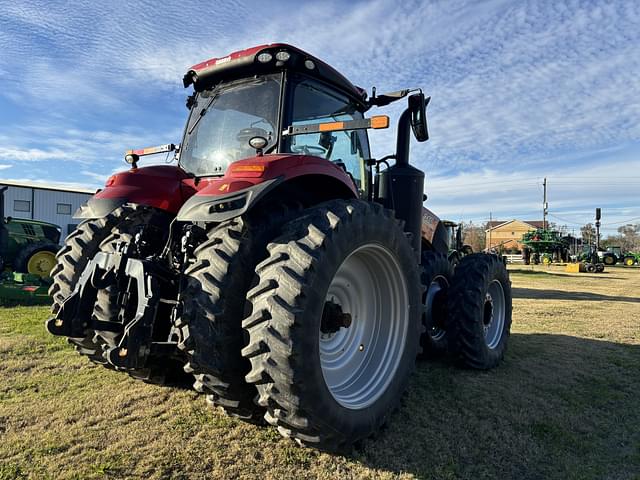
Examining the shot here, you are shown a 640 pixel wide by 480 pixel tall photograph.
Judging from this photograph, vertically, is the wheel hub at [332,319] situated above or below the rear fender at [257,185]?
below

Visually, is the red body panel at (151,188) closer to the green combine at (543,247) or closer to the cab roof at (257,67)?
the cab roof at (257,67)

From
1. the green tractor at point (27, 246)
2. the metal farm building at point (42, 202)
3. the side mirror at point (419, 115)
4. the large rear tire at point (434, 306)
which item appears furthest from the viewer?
the metal farm building at point (42, 202)

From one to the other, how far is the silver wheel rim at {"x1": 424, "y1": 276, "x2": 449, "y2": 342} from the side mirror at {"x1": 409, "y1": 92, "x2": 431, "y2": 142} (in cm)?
166

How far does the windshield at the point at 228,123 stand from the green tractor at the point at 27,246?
831 centimetres

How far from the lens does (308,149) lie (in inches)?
145

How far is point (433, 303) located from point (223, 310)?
127 inches

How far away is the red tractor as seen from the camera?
7.84 ft

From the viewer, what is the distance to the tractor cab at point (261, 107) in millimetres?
3398

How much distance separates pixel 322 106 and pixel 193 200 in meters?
1.69

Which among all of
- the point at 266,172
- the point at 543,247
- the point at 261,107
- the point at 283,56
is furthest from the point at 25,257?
the point at 543,247

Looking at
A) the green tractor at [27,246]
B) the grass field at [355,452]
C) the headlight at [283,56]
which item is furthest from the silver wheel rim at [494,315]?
the green tractor at [27,246]

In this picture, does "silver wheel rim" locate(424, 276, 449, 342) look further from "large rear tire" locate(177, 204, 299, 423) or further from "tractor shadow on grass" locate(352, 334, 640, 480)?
"large rear tire" locate(177, 204, 299, 423)

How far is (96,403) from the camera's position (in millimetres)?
3422

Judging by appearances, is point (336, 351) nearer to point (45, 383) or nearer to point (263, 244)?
point (263, 244)
